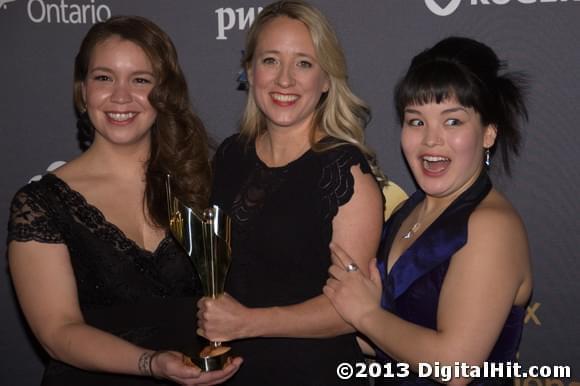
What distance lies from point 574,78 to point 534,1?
0.34 metres

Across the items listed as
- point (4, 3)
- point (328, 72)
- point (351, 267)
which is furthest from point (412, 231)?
point (4, 3)

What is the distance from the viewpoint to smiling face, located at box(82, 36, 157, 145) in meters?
2.29

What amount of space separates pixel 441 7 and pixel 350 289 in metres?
1.30

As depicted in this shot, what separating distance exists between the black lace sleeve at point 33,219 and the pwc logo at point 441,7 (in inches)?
65.3

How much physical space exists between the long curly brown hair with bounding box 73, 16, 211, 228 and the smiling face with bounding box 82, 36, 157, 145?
1.2 inches

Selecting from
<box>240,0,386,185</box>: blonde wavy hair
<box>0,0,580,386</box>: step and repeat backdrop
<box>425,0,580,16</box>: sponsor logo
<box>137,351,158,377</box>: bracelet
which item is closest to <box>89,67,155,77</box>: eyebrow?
<box>240,0,386,185</box>: blonde wavy hair

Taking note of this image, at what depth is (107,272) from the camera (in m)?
2.18

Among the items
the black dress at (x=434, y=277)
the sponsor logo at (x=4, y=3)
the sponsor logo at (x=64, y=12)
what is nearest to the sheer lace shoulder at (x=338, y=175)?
the black dress at (x=434, y=277)

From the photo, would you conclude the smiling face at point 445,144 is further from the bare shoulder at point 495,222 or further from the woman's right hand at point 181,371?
the woman's right hand at point 181,371

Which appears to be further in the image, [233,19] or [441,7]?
[233,19]

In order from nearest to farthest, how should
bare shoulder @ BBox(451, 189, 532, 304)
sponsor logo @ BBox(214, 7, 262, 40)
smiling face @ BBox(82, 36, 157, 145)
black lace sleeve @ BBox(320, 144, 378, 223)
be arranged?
1. bare shoulder @ BBox(451, 189, 532, 304)
2. black lace sleeve @ BBox(320, 144, 378, 223)
3. smiling face @ BBox(82, 36, 157, 145)
4. sponsor logo @ BBox(214, 7, 262, 40)

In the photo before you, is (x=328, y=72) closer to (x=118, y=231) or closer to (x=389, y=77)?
(x=389, y=77)

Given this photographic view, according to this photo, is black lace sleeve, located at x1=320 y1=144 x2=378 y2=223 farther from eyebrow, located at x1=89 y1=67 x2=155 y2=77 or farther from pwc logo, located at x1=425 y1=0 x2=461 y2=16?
pwc logo, located at x1=425 y1=0 x2=461 y2=16

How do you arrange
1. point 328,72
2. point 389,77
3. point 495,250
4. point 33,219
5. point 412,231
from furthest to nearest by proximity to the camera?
point 389,77 < point 328,72 < point 412,231 < point 33,219 < point 495,250
